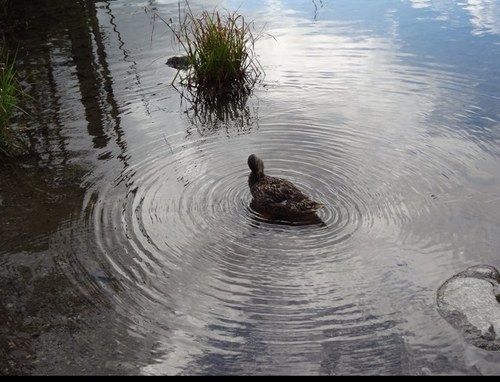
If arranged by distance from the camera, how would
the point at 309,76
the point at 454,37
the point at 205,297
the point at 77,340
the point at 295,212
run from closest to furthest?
1. the point at 77,340
2. the point at 205,297
3. the point at 295,212
4. the point at 309,76
5. the point at 454,37

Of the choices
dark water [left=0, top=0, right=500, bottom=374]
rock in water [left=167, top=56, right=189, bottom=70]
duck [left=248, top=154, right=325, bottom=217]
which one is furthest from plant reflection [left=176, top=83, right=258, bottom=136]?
duck [left=248, top=154, right=325, bottom=217]

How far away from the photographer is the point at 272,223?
264 inches

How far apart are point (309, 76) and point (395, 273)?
655 centimetres

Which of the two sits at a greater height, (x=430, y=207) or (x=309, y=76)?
(x=309, y=76)

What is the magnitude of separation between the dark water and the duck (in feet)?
0.69

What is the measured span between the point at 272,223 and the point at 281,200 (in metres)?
0.30

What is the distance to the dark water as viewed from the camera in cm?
485

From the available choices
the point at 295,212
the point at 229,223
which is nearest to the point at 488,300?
the point at 295,212

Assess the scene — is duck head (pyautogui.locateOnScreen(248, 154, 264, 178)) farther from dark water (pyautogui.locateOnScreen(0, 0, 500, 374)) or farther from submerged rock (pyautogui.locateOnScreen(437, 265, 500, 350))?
submerged rock (pyautogui.locateOnScreen(437, 265, 500, 350))

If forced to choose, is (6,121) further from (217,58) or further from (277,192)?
(277,192)

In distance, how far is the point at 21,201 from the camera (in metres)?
7.16

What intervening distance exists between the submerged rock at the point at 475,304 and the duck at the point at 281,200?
1.86 metres

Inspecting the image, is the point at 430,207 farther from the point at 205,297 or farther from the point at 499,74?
the point at 499,74

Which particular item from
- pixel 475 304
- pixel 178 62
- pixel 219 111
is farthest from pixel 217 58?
pixel 475 304
